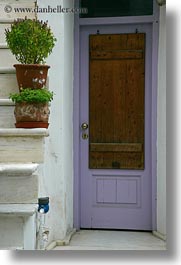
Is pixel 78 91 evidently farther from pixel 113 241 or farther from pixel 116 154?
pixel 113 241

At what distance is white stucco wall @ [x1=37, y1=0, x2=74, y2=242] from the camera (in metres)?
1.64

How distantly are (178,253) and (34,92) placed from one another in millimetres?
762

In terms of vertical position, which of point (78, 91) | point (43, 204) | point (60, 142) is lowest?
point (43, 204)

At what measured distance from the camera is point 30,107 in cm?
142

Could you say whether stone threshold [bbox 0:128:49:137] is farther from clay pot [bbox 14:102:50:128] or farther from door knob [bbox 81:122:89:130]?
door knob [bbox 81:122:89:130]

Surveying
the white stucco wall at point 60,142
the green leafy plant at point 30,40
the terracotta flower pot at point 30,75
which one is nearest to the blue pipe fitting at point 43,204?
the white stucco wall at point 60,142

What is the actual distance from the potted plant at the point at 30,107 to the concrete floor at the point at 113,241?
0.48m

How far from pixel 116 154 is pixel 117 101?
9.2 inches

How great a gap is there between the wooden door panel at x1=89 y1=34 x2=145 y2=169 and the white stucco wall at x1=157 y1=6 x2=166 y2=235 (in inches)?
5.1

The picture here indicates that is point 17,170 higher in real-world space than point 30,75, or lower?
lower

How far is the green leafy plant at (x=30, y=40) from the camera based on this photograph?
146 centimetres

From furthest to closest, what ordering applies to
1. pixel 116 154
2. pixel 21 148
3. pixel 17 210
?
pixel 116 154 → pixel 21 148 → pixel 17 210

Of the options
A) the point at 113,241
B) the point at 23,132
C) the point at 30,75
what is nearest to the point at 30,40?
the point at 30,75

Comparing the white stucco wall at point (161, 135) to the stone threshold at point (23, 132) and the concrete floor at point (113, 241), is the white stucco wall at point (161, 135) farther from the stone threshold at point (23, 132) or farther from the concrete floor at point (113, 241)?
the stone threshold at point (23, 132)
